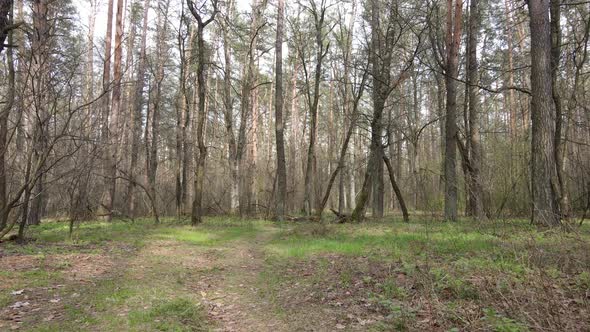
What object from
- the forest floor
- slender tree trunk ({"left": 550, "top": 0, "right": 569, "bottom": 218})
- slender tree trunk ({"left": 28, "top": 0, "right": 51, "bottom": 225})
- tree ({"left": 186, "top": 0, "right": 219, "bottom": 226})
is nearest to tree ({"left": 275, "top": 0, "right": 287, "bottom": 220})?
tree ({"left": 186, "top": 0, "right": 219, "bottom": 226})

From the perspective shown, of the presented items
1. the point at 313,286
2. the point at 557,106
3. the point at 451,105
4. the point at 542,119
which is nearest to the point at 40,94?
the point at 313,286

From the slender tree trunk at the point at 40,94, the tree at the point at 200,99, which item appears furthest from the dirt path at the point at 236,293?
the tree at the point at 200,99

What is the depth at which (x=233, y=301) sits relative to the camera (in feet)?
18.1

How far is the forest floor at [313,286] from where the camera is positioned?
3.88 m

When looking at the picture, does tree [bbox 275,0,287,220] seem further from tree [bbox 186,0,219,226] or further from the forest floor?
the forest floor

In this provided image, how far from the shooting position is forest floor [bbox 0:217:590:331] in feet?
12.7

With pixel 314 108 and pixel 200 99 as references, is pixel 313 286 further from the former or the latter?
pixel 314 108

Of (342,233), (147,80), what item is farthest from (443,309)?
(147,80)

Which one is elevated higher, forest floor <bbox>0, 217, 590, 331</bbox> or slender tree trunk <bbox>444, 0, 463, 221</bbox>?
slender tree trunk <bbox>444, 0, 463, 221</bbox>

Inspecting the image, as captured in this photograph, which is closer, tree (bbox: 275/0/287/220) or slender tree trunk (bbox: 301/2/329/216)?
tree (bbox: 275/0/287/220)

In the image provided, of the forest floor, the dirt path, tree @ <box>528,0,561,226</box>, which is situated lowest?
the dirt path

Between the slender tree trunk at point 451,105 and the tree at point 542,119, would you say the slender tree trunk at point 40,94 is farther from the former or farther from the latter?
the slender tree trunk at point 451,105

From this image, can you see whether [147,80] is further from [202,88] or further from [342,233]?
[342,233]

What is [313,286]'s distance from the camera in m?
5.86
